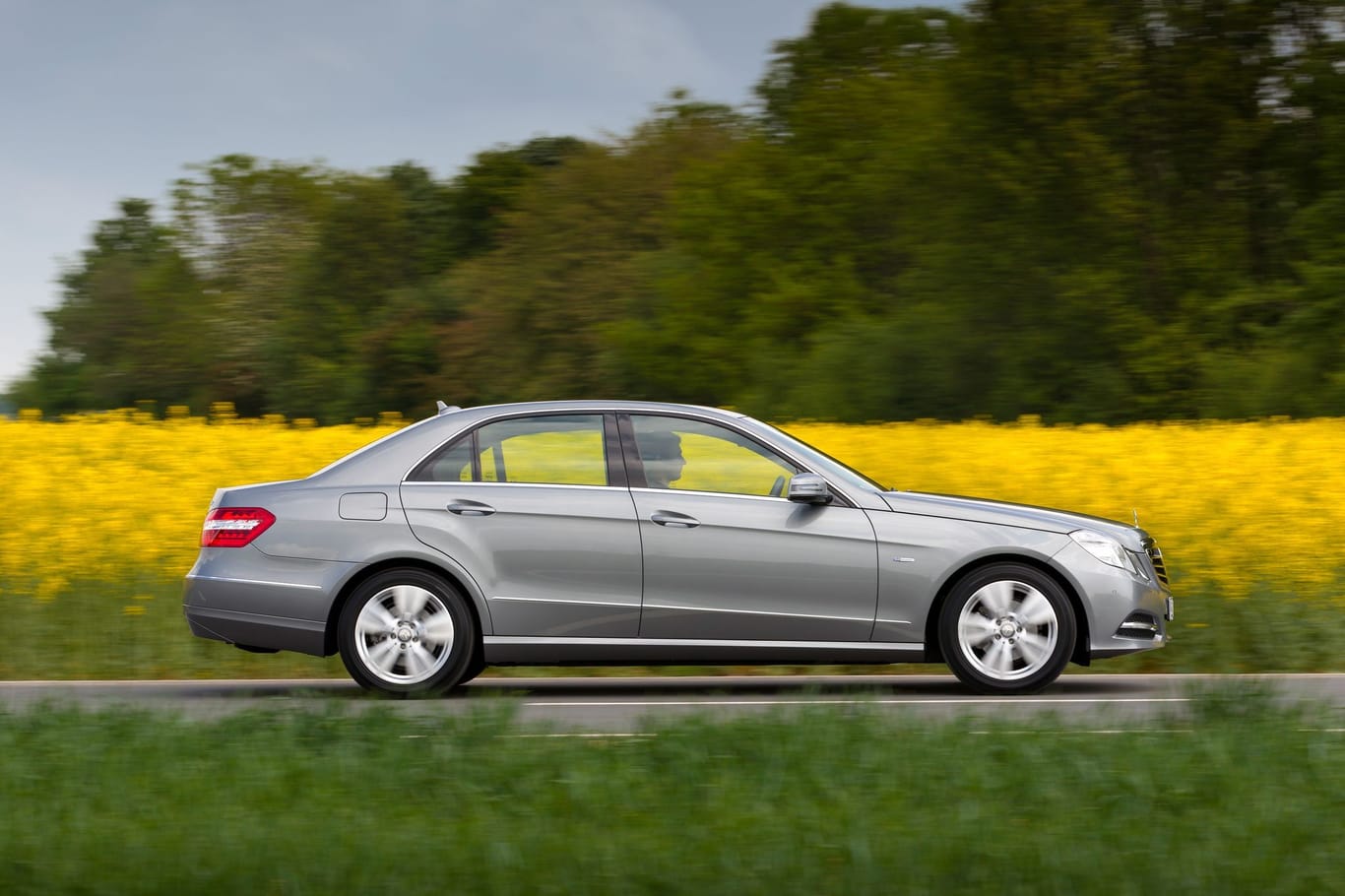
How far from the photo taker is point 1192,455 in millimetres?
14938

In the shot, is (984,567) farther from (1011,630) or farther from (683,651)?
(683,651)

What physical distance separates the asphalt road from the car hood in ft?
2.97

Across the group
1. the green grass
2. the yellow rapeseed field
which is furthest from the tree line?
the green grass

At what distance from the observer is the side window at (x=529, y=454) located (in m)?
9.11

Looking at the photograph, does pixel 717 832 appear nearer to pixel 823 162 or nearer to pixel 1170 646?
pixel 1170 646

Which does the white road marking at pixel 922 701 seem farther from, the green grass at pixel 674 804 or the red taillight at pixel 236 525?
the red taillight at pixel 236 525

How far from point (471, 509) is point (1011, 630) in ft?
9.64

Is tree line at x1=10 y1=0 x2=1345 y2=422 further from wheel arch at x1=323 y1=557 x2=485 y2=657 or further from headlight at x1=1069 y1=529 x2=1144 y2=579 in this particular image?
wheel arch at x1=323 y1=557 x2=485 y2=657

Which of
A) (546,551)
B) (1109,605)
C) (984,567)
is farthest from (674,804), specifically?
(1109,605)

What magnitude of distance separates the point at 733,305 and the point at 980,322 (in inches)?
269

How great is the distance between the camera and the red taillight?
29.6 feet

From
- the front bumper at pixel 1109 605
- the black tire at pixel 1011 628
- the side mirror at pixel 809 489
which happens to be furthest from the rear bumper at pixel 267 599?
the front bumper at pixel 1109 605

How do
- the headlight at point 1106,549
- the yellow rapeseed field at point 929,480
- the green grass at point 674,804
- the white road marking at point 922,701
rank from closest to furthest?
the green grass at point 674,804, the white road marking at point 922,701, the headlight at point 1106,549, the yellow rapeseed field at point 929,480

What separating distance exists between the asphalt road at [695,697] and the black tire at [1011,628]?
136 mm
